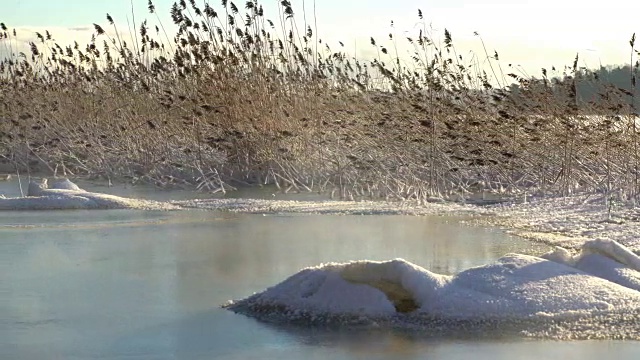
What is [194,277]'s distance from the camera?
5523 mm

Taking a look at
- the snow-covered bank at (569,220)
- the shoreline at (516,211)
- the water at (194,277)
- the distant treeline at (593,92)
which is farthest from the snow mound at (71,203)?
the distant treeline at (593,92)

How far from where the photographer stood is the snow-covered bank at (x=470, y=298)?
4.30 metres

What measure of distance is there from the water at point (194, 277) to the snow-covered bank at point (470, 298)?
0.53 feet

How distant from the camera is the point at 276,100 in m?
11.3

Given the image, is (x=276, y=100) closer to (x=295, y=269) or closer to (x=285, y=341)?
(x=295, y=269)

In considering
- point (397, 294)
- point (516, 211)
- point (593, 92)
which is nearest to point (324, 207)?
point (516, 211)

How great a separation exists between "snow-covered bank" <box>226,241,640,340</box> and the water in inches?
6.3

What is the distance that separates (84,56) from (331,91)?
118 inches

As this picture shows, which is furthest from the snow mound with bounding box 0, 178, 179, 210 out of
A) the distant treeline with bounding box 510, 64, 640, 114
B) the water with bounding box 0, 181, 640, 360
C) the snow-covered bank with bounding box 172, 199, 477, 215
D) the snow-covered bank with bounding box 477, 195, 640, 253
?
the distant treeline with bounding box 510, 64, 640, 114

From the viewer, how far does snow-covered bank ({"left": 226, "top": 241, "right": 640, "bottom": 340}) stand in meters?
4.30

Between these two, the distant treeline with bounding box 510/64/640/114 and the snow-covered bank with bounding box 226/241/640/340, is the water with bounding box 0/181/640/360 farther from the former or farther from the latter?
the distant treeline with bounding box 510/64/640/114

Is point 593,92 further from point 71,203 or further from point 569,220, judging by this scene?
point 71,203

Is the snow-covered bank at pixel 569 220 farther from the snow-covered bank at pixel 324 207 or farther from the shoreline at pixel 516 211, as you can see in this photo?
the snow-covered bank at pixel 324 207

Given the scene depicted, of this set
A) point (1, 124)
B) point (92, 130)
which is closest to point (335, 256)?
point (92, 130)
